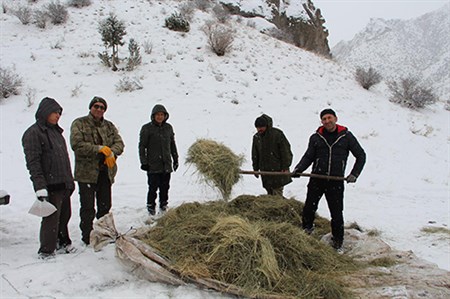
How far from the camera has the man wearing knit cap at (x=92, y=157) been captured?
3961 mm

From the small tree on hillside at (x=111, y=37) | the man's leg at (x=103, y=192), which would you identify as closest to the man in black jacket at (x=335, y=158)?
the man's leg at (x=103, y=192)

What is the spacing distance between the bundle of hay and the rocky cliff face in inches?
685

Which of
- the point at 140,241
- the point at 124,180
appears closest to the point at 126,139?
the point at 124,180

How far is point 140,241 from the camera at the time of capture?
137 inches

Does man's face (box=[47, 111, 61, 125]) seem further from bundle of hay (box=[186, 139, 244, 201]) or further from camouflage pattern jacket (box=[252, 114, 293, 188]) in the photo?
camouflage pattern jacket (box=[252, 114, 293, 188])

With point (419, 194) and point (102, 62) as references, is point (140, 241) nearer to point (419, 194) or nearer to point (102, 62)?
point (419, 194)

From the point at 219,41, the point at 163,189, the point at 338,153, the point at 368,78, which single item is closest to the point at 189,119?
the point at 163,189

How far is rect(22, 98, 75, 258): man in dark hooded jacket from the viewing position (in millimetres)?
3488

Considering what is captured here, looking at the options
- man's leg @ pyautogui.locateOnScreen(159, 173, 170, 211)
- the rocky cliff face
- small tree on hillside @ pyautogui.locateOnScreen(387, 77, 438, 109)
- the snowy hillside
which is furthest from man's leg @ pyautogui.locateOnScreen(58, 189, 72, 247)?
the rocky cliff face

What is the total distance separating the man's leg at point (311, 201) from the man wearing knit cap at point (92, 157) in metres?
2.29

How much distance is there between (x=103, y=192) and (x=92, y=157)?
0.48 meters

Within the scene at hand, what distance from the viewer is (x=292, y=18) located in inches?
930

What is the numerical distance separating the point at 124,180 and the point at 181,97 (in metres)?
4.70

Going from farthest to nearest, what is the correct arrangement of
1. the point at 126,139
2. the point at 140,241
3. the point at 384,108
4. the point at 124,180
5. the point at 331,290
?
the point at 384,108 < the point at 126,139 < the point at 124,180 < the point at 140,241 < the point at 331,290
